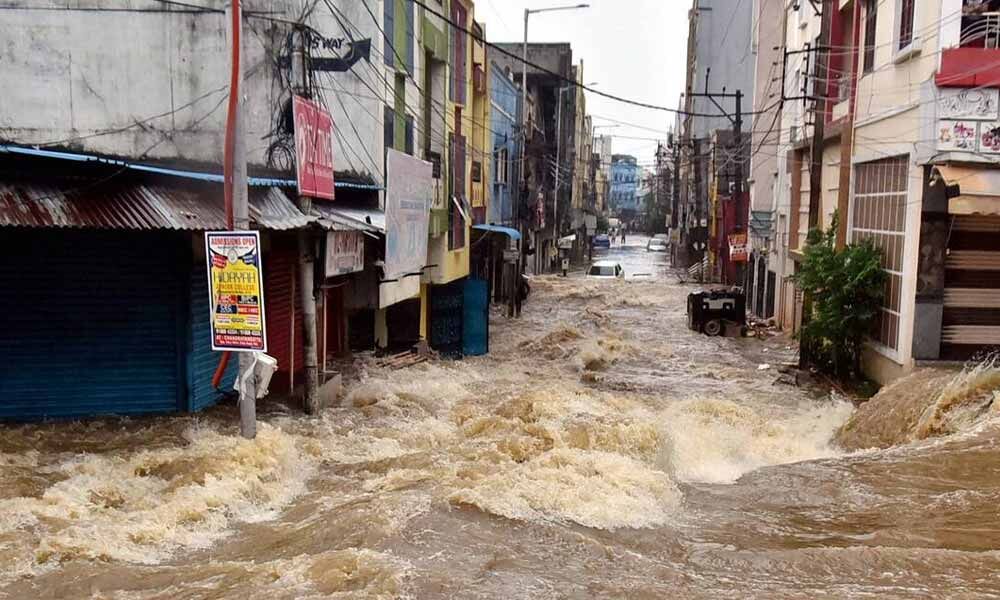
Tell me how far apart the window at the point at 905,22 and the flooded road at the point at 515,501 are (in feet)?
22.2

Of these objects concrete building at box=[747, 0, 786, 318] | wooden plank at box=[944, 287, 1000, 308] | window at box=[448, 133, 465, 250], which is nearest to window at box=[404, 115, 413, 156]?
window at box=[448, 133, 465, 250]

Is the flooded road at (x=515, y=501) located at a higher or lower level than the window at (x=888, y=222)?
lower

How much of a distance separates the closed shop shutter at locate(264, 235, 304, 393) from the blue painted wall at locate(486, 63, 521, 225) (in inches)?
580

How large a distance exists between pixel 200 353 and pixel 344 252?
273 cm

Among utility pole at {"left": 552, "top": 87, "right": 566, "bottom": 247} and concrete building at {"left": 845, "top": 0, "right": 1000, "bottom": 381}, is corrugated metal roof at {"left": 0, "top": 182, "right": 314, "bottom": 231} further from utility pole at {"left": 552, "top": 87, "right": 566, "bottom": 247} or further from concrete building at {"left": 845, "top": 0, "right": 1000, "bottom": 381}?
utility pole at {"left": 552, "top": 87, "right": 566, "bottom": 247}

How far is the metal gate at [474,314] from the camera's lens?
2136cm

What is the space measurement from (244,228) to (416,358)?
939 centimetres

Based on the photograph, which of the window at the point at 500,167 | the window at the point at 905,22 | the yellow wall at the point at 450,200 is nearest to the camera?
the window at the point at 905,22

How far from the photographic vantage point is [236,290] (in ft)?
28.6

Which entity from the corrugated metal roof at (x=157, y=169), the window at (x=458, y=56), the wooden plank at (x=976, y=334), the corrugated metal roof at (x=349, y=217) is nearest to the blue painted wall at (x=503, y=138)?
the window at (x=458, y=56)

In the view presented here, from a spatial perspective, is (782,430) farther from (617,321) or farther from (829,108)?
(617,321)

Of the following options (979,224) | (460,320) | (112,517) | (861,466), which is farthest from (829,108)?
(112,517)

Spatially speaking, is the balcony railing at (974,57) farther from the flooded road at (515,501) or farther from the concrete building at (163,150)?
the concrete building at (163,150)

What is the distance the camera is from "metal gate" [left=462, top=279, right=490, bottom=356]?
21359 mm
